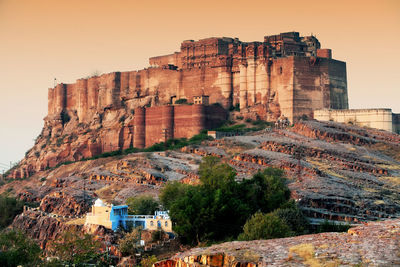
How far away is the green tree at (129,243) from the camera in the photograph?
47.6 metres

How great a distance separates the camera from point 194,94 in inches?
3839

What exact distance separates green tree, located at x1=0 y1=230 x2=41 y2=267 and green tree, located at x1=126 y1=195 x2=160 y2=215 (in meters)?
14.1

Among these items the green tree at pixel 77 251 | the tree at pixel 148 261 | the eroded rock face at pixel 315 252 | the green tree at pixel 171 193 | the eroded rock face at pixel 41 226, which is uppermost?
the eroded rock face at pixel 315 252

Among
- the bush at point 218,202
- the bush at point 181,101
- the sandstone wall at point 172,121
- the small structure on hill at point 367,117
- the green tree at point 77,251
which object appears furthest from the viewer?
the bush at point 181,101

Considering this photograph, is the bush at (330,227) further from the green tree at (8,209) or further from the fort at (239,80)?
the fort at (239,80)

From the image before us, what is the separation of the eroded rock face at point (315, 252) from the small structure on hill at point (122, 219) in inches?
865

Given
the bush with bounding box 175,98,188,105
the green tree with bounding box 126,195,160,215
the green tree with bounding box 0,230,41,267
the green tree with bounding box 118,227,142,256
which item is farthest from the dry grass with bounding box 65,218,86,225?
the bush with bounding box 175,98,188,105

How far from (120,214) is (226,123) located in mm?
39718

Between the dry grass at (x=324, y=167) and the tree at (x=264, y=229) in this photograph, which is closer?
the tree at (x=264, y=229)

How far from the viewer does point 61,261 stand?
4097 centimetres

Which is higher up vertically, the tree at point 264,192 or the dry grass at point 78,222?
the tree at point 264,192

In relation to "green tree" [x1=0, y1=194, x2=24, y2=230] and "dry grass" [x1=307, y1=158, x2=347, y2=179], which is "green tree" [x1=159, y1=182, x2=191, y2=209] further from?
"green tree" [x1=0, y1=194, x2=24, y2=230]

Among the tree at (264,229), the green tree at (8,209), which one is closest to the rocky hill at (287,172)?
the green tree at (8,209)

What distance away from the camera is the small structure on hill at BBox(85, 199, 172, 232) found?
5356 cm
